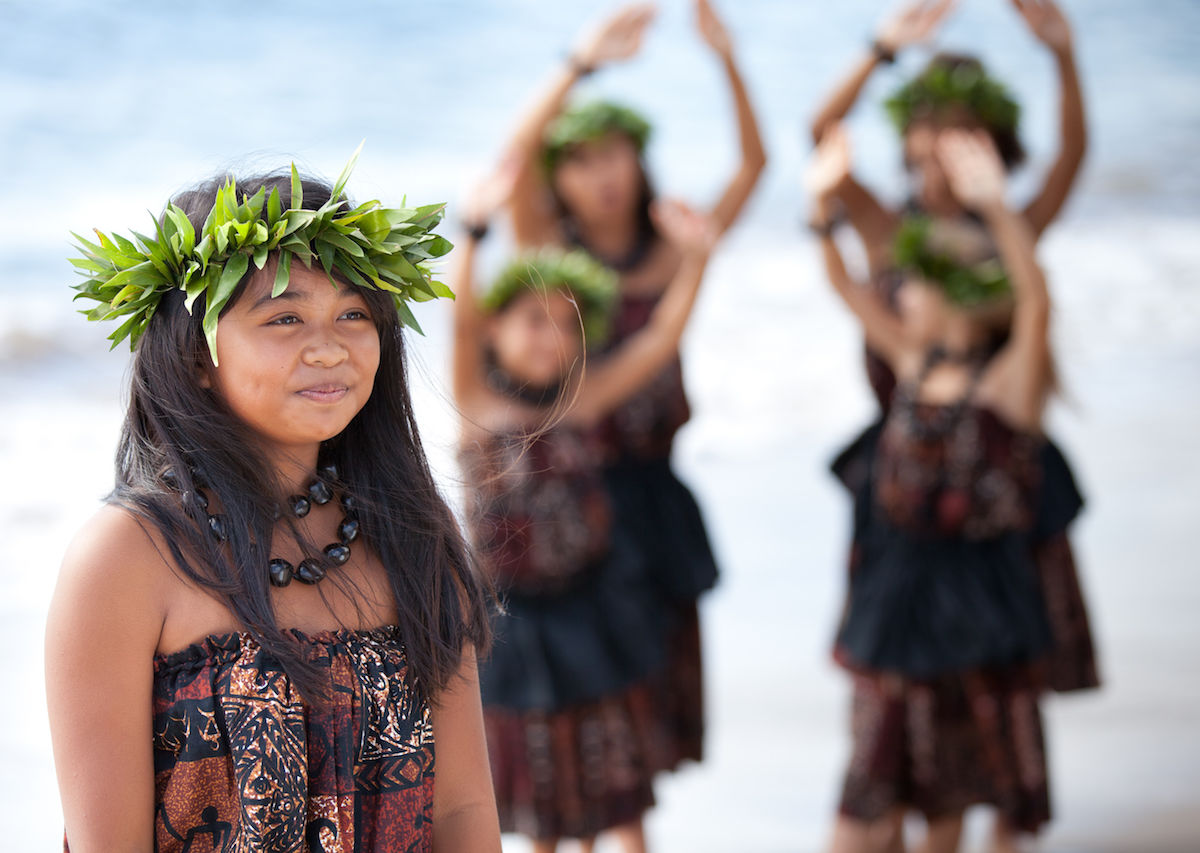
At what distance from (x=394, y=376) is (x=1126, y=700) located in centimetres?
343

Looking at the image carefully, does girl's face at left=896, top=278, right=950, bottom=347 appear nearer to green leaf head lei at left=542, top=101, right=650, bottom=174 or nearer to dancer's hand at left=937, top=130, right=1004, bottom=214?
dancer's hand at left=937, top=130, right=1004, bottom=214

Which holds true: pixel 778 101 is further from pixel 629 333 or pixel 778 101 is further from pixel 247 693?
pixel 247 693

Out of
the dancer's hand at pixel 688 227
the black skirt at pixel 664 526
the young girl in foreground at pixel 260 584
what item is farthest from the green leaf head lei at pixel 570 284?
the young girl in foreground at pixel 260 584

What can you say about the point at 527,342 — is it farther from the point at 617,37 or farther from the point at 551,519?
the point at 617,37

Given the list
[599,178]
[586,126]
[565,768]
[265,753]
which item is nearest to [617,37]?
[586,126]

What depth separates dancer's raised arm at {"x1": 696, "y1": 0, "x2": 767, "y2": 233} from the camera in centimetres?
364

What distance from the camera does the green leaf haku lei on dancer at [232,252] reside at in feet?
4.14

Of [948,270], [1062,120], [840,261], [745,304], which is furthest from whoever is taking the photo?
[745,304]

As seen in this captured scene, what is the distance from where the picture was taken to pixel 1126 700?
13.7 ft

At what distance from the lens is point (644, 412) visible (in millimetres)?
3258

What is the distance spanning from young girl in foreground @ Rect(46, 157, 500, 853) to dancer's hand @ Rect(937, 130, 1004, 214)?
6.97 ft

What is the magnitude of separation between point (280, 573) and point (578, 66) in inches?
98.2

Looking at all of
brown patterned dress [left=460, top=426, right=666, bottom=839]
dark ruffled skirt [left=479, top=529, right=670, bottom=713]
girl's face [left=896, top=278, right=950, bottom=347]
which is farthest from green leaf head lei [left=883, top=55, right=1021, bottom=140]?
dark ruffled skirt [left=479, top=529, right=670, bottom=713]

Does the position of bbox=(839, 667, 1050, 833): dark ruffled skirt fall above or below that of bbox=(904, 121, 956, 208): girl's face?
below
